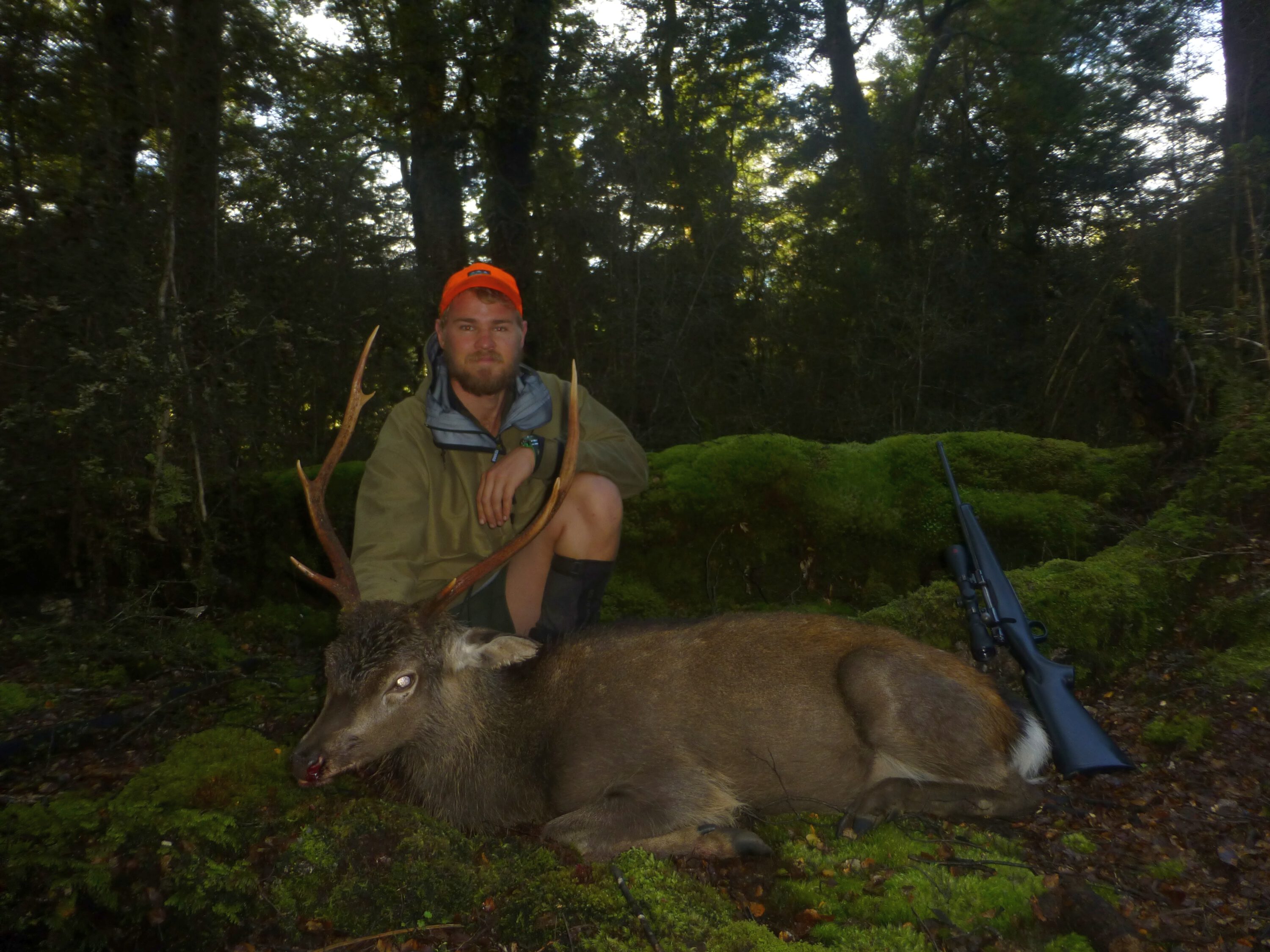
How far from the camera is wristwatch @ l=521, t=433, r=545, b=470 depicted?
4812 mm

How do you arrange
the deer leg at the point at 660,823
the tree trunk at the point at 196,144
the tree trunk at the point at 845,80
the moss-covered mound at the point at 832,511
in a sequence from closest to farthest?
1. the deer leg at the point at 660,823
2. the moss-covered mound at the point at 832,511
3. the tree trunk at the point at 196,144
4. the tree trunk at the point at 845,80

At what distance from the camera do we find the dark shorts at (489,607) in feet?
15.8

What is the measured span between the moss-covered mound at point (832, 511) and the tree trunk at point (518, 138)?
7.04 meters

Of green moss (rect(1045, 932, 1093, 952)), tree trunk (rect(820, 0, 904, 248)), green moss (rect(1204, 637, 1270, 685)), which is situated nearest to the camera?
green moss (rect(1045, 932, 1093, 952))

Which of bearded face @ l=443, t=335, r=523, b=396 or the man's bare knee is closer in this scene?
the man's bare knee

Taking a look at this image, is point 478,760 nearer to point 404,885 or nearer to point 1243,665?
point 404,885

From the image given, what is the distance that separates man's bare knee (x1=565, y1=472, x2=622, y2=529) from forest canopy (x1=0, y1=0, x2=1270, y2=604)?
3811 mm

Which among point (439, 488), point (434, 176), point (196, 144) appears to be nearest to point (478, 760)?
point (439, 488)

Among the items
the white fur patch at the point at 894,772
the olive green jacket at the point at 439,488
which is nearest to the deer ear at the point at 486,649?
the olive green jacket at the point at 439,488

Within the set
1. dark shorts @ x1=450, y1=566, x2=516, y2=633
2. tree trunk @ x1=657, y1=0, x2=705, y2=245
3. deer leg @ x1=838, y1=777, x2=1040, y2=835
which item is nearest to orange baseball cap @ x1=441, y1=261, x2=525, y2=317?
dark shorts @ x1=450, y1=566, x2=516, y2=633

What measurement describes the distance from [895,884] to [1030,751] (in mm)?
1314

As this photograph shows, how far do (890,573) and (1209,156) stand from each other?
7676 mm

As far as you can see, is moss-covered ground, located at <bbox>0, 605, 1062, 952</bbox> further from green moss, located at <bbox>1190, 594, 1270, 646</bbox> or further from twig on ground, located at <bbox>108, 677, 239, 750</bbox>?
green moss, located at <bbox>1190, 594, 1270, 646</bbox>

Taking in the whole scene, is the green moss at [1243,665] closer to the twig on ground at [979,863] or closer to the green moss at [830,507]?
the green moss at [830,507]
